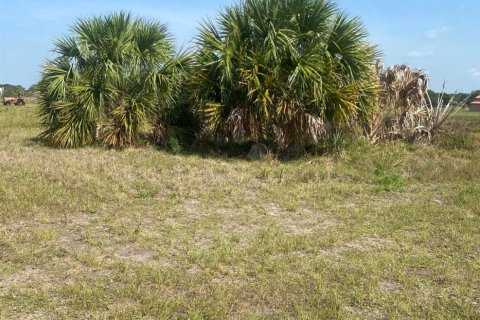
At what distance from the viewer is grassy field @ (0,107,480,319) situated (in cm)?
401

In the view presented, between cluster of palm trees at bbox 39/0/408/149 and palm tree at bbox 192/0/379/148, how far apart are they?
0.02 meters

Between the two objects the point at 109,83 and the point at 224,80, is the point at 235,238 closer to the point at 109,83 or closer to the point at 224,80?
the point at 224,80

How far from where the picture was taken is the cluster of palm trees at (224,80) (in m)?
10.2

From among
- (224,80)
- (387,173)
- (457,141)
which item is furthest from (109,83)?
(457,141)

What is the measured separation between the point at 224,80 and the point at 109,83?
9.21 feet

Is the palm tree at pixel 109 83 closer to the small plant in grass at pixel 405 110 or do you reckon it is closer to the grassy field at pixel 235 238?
the grassy field at pixel 235 238

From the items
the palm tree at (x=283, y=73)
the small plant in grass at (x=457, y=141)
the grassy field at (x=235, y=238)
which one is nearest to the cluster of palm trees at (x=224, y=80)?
the palm tree at (x=283, y=73)

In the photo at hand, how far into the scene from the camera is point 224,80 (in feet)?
34.3

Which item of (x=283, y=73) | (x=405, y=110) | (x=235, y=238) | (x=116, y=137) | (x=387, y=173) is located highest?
(x=283, y=73)

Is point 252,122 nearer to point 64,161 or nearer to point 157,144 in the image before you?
point 157,144

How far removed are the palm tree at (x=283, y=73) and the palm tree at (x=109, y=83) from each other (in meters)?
1.28

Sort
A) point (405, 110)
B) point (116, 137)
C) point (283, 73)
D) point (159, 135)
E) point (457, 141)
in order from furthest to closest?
1. point (405, 110)
2. point (457, 141)
3. point (159, 135)
4. point (116, 137)
5. point (283, 73)

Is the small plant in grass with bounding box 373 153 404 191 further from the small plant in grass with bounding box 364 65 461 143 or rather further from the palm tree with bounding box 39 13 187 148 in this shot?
the palm tree with bounding box 39 13 187 148

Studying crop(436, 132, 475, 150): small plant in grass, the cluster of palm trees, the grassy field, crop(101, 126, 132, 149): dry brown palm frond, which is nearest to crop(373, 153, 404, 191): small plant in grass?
the grassy field
